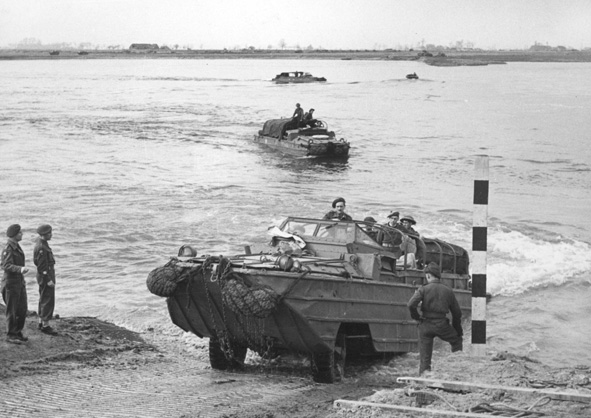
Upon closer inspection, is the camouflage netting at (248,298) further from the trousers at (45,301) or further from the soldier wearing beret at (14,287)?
the trousers at (45,301)

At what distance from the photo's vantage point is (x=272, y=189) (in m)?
30.1

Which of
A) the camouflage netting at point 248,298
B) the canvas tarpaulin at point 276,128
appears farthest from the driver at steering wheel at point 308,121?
the camouflage netting at point 248,298

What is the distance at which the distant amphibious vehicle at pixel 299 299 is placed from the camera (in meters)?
9.80

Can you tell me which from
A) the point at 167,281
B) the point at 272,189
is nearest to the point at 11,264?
the point at 167,281

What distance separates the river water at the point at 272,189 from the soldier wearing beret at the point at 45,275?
94.7 inches

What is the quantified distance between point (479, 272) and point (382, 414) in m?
2.18

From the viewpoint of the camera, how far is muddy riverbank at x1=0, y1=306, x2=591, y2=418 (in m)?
7.75

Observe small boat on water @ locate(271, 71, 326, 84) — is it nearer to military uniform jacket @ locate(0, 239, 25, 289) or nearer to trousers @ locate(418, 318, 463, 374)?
military uniform jacket @ locate(0, 239, 25, 289)

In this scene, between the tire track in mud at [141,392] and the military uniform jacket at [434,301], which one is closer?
the tire track in mud at [141,392]

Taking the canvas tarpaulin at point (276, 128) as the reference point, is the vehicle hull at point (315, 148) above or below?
below

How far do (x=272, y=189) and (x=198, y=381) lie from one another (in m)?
20.4

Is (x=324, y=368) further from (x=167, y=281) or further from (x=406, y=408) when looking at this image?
(x=406, y=408)

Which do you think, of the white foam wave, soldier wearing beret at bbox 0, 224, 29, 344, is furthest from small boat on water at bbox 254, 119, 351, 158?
soldier wearing beret at bbox 0, 224, 29, 344

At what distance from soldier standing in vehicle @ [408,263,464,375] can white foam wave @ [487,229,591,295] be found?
334 inches
